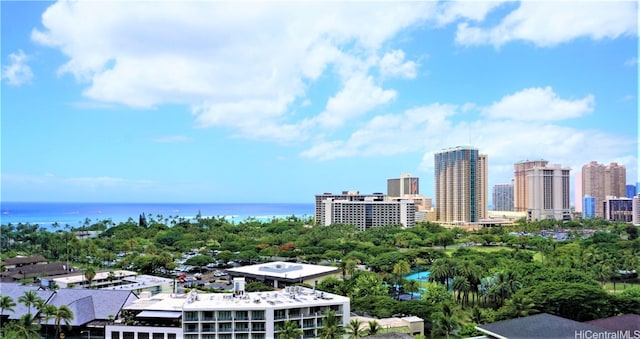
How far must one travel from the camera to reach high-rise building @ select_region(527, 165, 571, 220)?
219 ft

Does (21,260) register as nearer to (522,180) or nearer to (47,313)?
(47,313)

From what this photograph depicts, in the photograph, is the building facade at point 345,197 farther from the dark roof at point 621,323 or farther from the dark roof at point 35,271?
the dark roof at point 621,323

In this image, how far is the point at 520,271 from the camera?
23.3 meters

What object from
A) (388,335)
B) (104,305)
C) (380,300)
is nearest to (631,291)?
(380,300)

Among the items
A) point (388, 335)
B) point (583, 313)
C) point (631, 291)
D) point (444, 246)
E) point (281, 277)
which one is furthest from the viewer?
point (444, 246)

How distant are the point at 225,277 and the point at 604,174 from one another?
62054mm

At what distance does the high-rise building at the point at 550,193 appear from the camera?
6675cm

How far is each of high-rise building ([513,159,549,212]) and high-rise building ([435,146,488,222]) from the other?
14047 mm

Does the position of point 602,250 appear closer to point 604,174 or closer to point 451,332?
point 451,332

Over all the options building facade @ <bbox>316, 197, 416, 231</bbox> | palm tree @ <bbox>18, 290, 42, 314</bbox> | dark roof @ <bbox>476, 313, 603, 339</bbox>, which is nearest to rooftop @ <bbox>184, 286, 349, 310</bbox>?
dark roof @ <bbox>476, 313, 603, 339</bbox>

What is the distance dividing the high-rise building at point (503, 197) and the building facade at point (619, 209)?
111 ft

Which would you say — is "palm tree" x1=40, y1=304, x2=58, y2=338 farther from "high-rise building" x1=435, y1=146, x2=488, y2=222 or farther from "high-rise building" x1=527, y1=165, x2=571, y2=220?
"high-rise building" x1=527, y1=165, x2=571, y2=220

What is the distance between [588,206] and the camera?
73.2 meters

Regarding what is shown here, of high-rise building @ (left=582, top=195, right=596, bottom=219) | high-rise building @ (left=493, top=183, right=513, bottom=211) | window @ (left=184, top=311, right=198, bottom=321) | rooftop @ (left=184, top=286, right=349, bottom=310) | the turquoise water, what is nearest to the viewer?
window @ (left=184, top=311, right=198, bottom=321)
